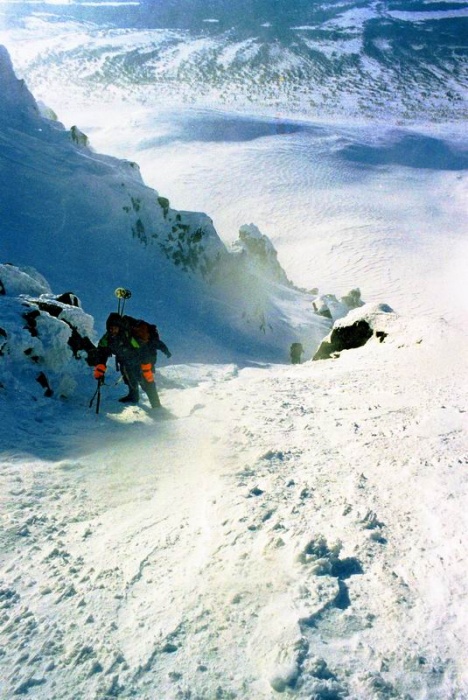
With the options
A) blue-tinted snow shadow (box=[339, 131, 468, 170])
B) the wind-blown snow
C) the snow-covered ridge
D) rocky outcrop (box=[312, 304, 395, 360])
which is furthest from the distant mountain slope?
the wind-blown snow

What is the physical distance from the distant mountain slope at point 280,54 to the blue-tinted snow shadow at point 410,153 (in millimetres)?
17678

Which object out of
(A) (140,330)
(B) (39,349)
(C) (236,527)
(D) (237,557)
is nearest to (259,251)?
(A) (140,330)

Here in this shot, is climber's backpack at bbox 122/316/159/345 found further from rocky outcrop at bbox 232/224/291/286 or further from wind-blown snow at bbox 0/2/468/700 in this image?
rocky outcrop at bbox 232/224/291/286

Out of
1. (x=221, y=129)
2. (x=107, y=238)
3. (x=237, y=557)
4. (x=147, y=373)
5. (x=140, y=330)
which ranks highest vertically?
(x=221, y=129)

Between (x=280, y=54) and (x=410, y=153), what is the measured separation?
56888mm

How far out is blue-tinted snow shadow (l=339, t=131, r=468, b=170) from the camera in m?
50.4

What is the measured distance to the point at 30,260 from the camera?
13.9m

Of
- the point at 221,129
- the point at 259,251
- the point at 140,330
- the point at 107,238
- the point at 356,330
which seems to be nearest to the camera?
the point at 140,330

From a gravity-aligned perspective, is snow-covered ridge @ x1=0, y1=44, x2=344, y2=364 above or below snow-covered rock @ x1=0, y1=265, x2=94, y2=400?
above

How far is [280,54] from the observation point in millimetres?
96688

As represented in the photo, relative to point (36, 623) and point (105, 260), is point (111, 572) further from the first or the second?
point (105, 260)

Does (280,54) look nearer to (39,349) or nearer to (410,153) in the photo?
(410,153)

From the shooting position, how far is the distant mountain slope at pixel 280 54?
7806 cm

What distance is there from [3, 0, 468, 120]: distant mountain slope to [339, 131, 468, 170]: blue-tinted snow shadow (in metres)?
17.7
